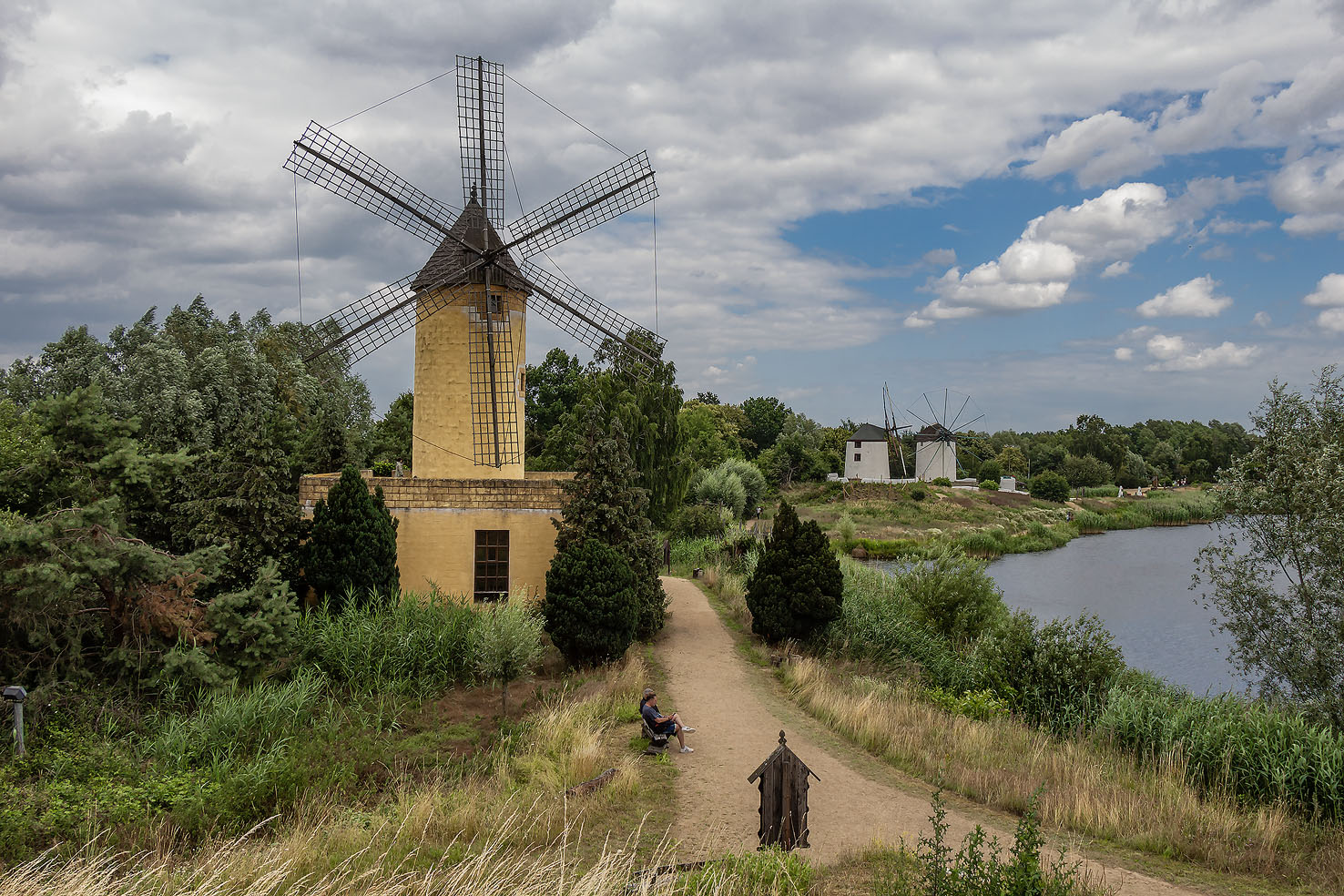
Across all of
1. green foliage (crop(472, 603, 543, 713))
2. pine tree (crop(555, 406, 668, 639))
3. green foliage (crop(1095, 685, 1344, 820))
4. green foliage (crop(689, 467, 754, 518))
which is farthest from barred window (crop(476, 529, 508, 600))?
green foliage (crop(689, 467, 754, 518))

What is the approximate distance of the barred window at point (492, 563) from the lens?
620 inches

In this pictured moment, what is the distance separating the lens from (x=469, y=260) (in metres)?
16.2

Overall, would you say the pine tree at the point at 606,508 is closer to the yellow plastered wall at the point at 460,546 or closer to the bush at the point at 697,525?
the yellow plastered wall at the point at 460,546

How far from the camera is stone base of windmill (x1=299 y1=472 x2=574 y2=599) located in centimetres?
1552

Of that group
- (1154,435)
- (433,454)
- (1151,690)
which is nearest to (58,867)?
(433,454)

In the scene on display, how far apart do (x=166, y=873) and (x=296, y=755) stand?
8.91 ft

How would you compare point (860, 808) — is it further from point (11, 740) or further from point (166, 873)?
point (11, 740)

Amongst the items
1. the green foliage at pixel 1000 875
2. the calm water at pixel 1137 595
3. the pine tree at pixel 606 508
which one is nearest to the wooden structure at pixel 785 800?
the green foliage at pixel 1000 875

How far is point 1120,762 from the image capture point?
10.1 meters

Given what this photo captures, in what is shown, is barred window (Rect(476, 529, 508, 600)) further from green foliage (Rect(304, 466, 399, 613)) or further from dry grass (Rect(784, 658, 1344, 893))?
dry grass (Rect(784, 658, 1344, 893))

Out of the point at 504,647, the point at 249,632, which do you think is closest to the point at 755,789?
the point at 504,647

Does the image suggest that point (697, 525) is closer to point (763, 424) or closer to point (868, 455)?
point (868, 455)

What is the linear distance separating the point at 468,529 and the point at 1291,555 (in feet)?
47.4

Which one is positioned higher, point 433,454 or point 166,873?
point 433,454
